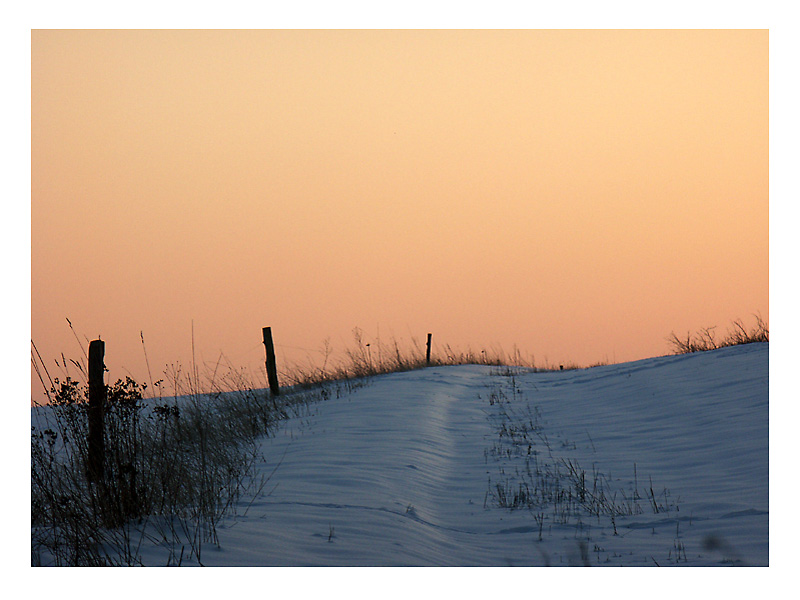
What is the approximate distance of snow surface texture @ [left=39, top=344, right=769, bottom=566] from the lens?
191 inches

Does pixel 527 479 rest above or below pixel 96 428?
below

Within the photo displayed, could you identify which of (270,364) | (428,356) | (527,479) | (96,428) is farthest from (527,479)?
(428,356)

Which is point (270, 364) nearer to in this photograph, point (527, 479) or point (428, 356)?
point (428, 356)

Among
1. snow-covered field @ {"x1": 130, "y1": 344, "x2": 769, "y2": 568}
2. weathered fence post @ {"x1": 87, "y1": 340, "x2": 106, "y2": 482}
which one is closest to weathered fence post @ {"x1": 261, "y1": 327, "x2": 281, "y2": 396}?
snow-covered field @ {"x1": 130, "y1": 344, "x2": 769, "y2": 568}

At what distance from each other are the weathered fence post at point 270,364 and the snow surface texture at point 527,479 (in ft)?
13.9

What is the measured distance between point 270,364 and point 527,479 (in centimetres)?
986

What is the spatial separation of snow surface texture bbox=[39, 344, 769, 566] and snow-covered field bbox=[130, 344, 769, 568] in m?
0.02

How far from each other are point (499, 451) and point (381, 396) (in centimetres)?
383

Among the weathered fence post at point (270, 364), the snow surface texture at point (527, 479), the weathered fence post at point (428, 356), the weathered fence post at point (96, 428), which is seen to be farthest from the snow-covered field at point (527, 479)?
the weathered fence post at point (428, 356)

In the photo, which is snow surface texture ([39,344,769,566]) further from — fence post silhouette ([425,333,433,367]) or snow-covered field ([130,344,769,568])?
fence post silhouette ([425,333,433,367])

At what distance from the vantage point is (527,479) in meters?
7.11
